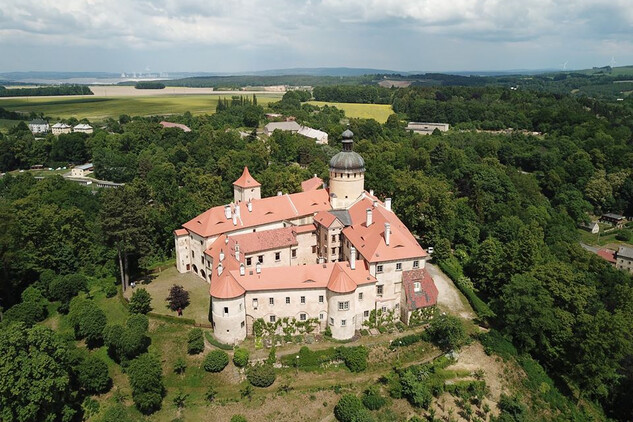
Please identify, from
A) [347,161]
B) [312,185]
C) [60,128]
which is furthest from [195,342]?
[60,128]

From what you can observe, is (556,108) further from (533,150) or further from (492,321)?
(492,321)

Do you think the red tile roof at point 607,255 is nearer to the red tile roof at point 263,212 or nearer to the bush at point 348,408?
the red tile roof at point 263,212

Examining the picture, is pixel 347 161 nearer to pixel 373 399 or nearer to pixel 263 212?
pixel 263 212

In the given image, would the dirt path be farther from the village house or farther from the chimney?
the village house

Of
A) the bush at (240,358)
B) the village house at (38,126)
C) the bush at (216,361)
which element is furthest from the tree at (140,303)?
the village house at (38,126)

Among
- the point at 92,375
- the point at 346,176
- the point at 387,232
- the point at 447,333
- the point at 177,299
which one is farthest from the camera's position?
the point at 346,176

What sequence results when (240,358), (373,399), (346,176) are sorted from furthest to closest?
1. (346,176)
2. (240,358)
3. (373,399)
